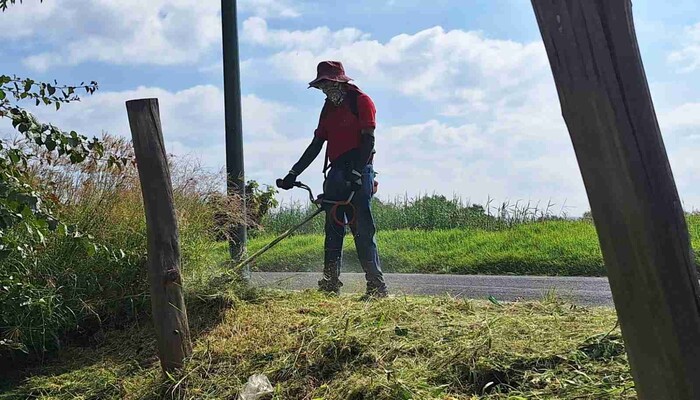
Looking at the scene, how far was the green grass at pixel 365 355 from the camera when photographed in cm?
363

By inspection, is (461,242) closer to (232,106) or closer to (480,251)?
(480,251)

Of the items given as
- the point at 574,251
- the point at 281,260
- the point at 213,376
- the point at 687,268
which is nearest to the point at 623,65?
the point at 687,268

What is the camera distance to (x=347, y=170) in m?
6.45

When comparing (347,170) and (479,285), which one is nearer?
(347,170)

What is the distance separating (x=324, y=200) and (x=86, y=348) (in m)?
2.36

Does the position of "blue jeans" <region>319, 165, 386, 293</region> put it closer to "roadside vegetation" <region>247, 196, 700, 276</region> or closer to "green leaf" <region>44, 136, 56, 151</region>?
"roadside vegetation" <region>247, 196, 700, 276</region>

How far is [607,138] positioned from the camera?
1982 mm

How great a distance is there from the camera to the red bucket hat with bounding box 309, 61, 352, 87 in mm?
6375

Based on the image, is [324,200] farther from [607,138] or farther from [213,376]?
[607,138]

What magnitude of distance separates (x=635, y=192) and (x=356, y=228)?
4.47m

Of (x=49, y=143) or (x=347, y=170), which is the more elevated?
(x=347, y=170)

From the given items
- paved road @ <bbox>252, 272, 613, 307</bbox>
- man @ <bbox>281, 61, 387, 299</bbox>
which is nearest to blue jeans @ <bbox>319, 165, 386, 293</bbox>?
man @ <bbox>281, 61, 387, 299</bbox>

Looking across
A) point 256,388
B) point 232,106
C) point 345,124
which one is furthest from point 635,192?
point 232,106

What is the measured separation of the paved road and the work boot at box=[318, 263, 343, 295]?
0.88 feet
